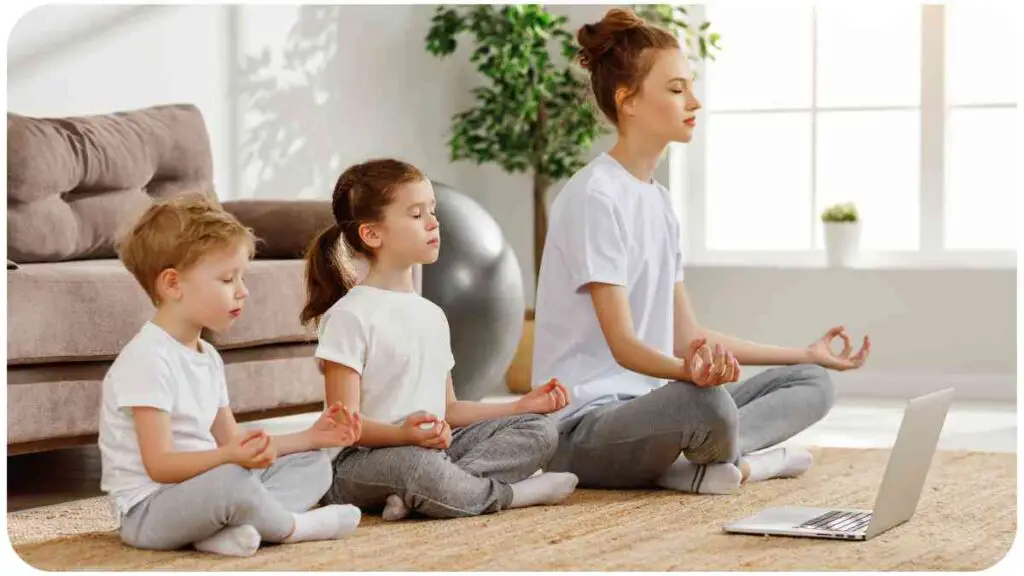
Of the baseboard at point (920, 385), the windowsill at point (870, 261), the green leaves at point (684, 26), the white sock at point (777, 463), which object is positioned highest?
the green leaves at point (684, 26)

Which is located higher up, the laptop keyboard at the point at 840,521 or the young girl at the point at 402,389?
the young girl at the point at 402,389

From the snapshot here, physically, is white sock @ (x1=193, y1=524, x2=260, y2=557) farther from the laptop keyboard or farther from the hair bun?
the hair bun

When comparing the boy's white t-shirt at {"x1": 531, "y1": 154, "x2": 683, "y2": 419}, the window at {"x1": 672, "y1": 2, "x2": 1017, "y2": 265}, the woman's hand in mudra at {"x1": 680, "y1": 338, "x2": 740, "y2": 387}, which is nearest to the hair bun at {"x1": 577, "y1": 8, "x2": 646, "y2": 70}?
the boy's white t-shirt at {"x1": 531, "y1": 154, "x2": 683, "y2": 419}

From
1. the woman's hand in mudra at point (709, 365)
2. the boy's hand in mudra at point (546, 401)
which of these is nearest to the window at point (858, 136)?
the woman's hand in mudra at point (709, 365)

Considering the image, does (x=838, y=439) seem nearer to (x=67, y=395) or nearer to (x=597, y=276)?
(x=597, y=276)

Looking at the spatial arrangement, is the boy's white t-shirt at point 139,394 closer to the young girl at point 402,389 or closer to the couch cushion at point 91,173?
the young girl at point 402,389

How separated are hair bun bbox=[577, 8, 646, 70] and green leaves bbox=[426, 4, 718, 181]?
2299 millimetres

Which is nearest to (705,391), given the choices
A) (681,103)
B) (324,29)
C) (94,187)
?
(681,103)

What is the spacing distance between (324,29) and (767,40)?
1552 mm

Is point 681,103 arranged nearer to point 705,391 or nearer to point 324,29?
point 705,391

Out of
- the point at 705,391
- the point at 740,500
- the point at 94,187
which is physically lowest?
the point at 740,500

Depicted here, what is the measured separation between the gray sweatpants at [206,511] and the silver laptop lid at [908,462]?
2.74 feet

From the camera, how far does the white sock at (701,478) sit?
257cm

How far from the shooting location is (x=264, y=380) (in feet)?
10.6
